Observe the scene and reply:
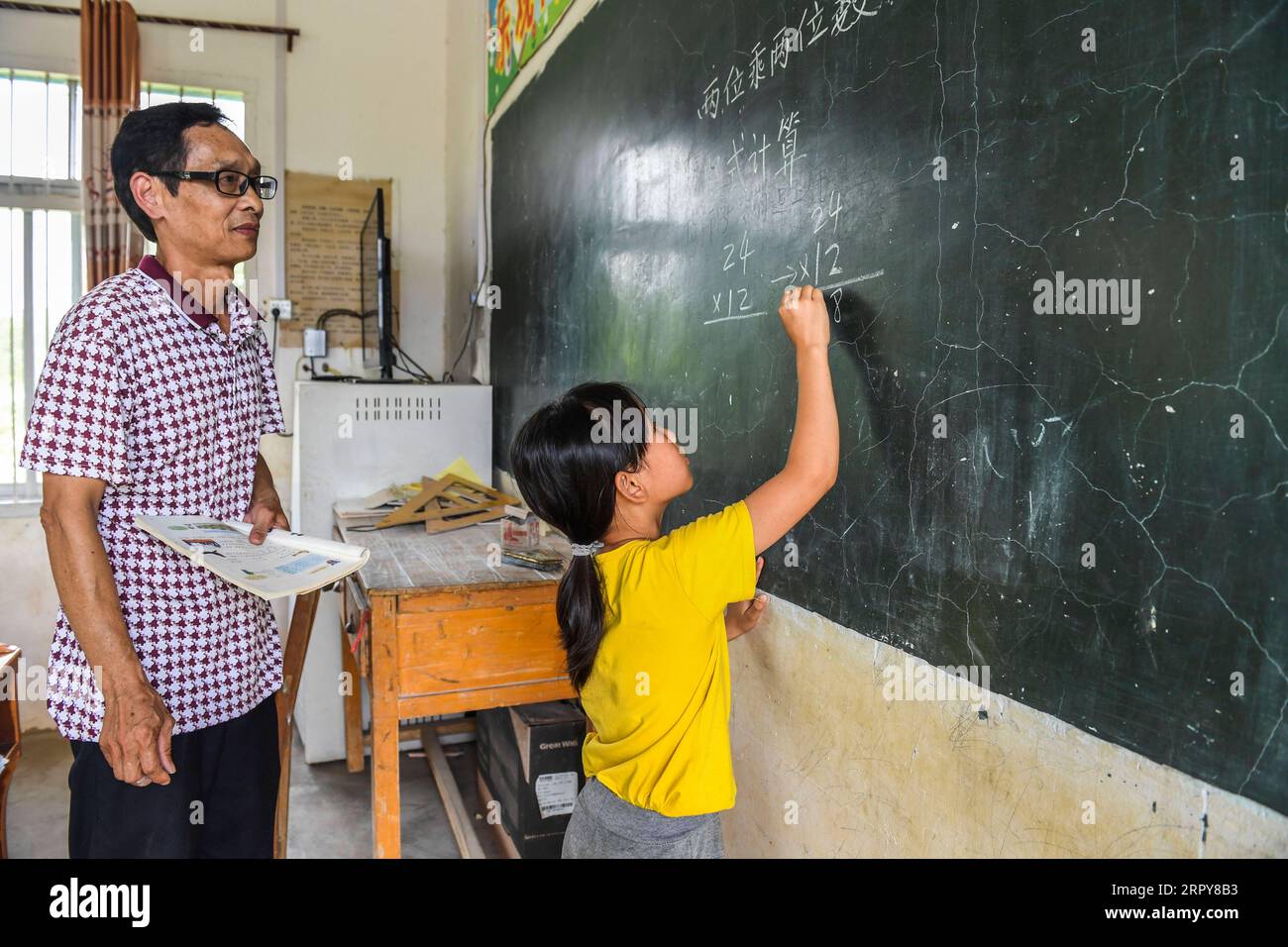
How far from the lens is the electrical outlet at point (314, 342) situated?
436 cm

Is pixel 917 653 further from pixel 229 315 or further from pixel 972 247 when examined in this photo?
pixel 229 315

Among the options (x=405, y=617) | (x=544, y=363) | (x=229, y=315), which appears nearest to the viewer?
(x=229, y=315)

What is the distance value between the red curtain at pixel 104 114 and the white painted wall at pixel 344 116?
14 centimetres

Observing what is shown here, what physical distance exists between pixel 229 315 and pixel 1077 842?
61.4 inches

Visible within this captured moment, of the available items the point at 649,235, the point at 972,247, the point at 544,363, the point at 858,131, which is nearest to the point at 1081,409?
the point at 972,247

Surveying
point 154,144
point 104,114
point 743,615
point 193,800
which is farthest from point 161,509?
point 104,114

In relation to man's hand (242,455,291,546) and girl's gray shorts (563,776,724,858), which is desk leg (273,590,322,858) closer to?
man's hand (242,455,291,546)

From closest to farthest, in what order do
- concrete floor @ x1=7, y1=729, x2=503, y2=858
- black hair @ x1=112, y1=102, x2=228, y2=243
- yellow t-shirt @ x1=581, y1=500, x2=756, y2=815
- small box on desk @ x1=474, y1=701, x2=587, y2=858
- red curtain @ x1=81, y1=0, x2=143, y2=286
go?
1. yellow t-shirt @ x1=581, y1=500, x2=756, y2=815
2. black hair @ x1=112, y1=102, x2=228, y2=243
3. small box on desk @ x1=474, y1=701, x2=587, y2=858
4. concrete floor @ x1=7, y1=729, x2=503, y2=858
5. red curtain @ x1=81, y1=0, x2=143, y2=286

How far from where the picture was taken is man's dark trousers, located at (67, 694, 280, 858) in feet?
4.42

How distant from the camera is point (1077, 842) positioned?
896 millimetres

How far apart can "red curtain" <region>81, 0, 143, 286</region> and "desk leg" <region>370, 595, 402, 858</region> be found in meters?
3.04

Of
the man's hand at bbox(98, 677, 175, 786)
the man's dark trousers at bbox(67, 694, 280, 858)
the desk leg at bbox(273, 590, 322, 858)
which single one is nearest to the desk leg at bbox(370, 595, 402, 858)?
the desk leg at bbox(273, 590, 322, 858)

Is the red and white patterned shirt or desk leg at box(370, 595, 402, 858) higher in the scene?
the red and white patterned shirt
